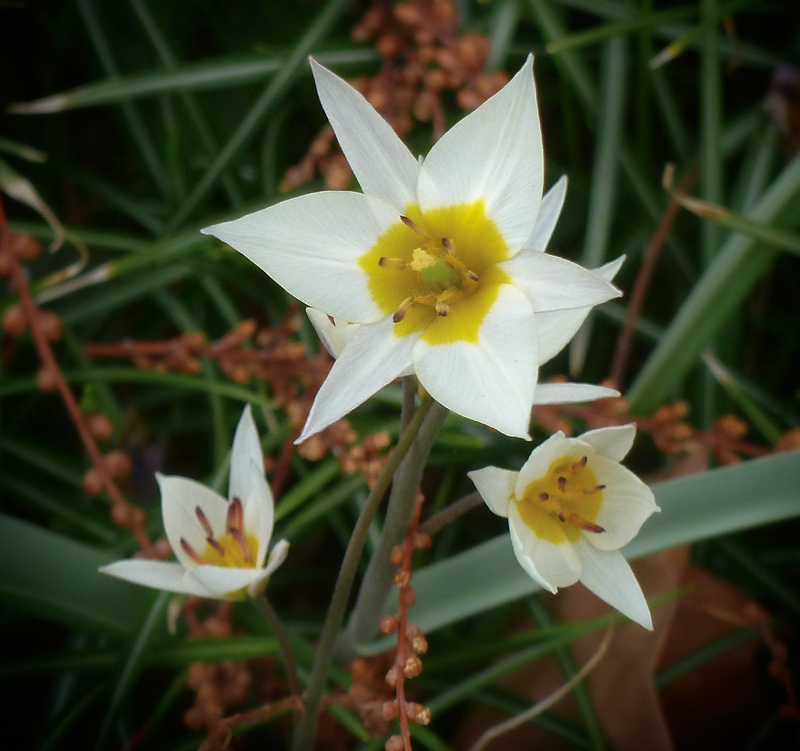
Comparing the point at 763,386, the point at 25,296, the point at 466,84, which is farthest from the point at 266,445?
the point at 763,386

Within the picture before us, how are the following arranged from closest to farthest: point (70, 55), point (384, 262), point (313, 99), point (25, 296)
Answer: point (384, 262) < point (25, 296) < point (313, 99) < point (70, 55)

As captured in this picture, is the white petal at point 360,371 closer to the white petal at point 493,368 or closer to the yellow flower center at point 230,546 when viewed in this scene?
the white petal at point 493,368

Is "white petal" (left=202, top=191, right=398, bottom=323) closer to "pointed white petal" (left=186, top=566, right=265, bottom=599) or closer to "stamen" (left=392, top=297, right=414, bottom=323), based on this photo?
"stamen" (left=392, top=297, right=414, bottom=323)

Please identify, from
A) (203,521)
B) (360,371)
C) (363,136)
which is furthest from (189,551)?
(363,136)

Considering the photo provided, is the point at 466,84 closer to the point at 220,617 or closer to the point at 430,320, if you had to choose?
the point at 430,320

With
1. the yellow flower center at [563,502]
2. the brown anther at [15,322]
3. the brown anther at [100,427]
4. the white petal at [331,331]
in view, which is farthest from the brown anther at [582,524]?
the brown anther at [15,322]

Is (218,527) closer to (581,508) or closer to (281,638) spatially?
(281,638)
